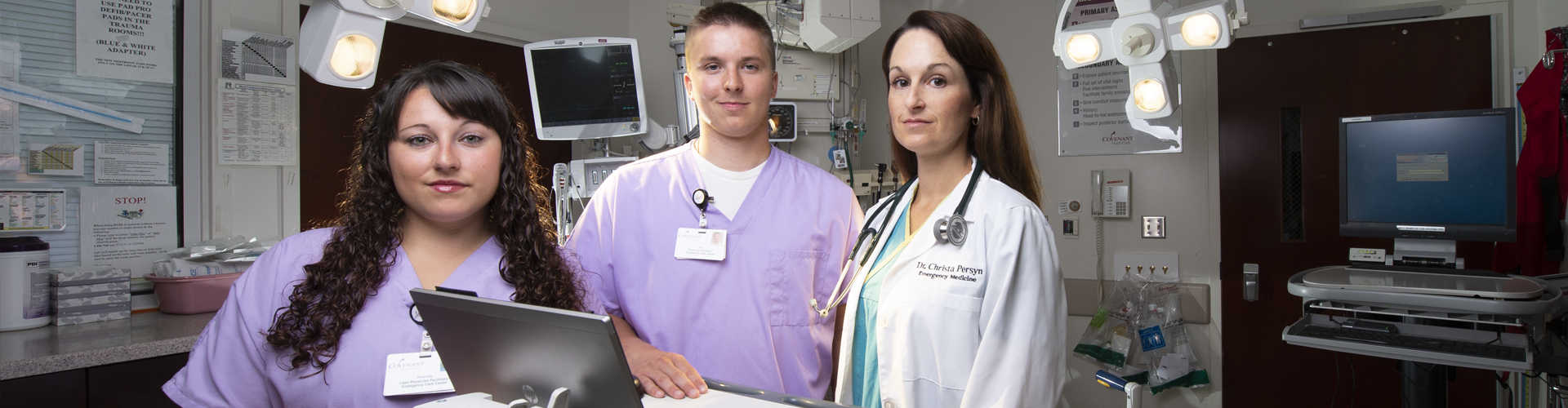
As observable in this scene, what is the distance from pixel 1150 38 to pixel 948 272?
0.82 m

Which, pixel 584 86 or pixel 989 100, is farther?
pixel 584 86

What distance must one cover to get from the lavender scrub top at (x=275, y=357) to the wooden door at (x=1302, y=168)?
345cm

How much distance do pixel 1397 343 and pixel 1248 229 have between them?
163cm

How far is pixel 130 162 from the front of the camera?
2.51 metres

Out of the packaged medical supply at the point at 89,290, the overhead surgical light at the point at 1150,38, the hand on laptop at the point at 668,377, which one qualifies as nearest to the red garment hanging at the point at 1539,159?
the overhead surgical light at the point at 1150,38

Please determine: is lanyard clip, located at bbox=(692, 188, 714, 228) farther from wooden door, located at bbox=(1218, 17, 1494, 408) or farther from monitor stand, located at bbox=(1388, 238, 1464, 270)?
wooden door, located at bbox=(1218, 17, 1494, 408)

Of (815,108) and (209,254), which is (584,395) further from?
(815,108)

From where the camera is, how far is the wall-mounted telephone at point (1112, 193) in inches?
144

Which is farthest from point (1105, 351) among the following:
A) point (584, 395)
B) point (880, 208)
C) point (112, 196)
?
point (112, 196)

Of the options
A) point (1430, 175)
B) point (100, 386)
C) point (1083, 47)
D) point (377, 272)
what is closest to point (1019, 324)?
point (1083, 47)

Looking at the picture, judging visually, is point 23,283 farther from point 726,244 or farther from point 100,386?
point 726,244

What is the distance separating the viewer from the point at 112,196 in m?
2.48

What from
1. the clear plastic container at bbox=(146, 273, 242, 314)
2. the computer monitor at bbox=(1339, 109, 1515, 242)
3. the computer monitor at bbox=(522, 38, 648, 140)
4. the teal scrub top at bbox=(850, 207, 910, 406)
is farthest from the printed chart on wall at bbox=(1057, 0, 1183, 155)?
the clear plastic container at bbox=(146, 273, 242, 314)

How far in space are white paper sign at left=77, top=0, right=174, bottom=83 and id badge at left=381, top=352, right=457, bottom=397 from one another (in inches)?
79.7
